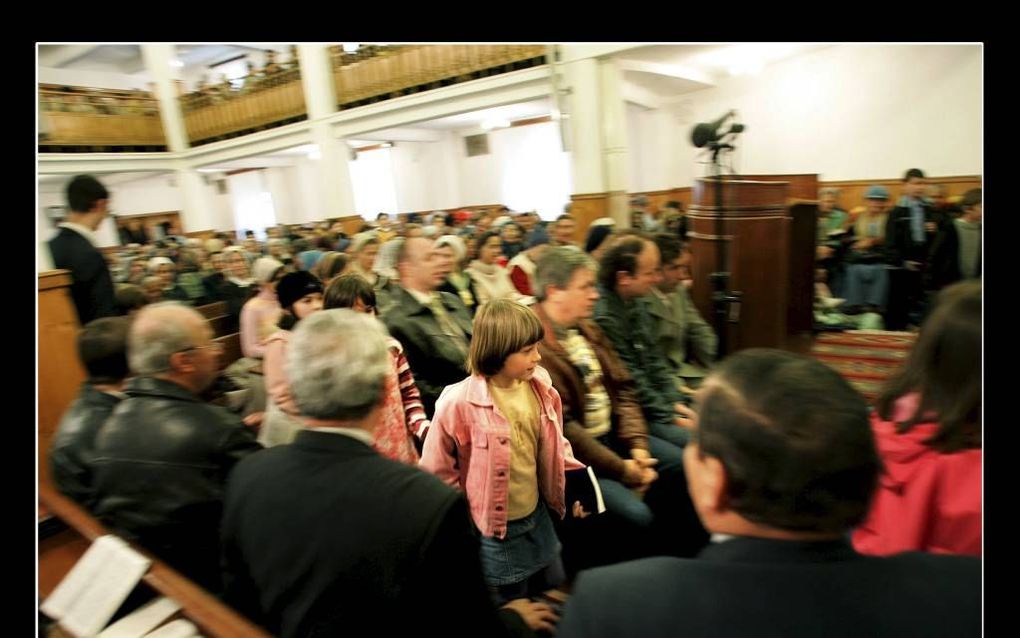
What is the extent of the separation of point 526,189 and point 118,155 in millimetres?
9022

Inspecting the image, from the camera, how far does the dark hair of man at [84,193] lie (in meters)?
1.42

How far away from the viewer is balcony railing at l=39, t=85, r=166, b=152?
1219 mm

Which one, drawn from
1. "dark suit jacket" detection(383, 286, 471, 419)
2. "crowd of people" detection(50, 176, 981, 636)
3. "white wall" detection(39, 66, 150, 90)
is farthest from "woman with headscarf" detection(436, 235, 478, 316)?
"white wall" detection(39, 66, 150, 90)

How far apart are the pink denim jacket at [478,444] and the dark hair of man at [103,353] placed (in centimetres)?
91

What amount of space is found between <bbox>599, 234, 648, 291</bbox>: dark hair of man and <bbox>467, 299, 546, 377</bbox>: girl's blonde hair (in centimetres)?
70

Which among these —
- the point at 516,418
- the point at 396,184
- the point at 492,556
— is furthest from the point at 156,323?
the point at 396,184

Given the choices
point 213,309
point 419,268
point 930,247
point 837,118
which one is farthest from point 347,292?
point 837,118

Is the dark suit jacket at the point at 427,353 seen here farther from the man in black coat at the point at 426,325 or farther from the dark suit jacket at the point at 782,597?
the dark suit jacket at the point at 782,597

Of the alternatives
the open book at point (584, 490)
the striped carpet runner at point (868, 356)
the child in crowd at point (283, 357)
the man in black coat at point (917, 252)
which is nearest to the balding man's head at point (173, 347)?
the child in crowd at point (283, 357)

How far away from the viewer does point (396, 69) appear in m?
1.75

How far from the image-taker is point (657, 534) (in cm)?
177

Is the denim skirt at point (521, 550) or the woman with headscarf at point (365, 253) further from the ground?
the woman with headscarf at point (365, 253)

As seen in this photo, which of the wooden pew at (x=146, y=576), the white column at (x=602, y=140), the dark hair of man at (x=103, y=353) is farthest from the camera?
the white column at (x=602, y=140)

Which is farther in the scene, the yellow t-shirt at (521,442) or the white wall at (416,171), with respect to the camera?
the white wall at (416,171)
